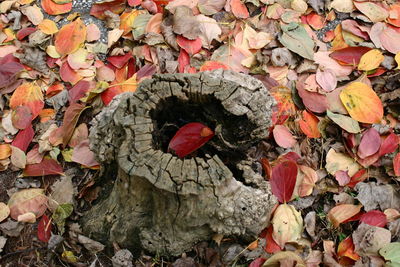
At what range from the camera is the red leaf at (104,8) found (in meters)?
3.11

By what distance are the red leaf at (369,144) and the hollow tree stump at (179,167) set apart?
598 mm

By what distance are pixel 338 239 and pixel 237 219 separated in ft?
A: 2.11

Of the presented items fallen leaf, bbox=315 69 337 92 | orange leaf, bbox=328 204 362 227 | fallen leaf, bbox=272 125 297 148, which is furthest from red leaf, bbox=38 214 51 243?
fallen leaf, bbox=315 69 337 92

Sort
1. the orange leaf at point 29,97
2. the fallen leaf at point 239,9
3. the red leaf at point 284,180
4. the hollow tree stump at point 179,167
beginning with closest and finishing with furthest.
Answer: the hollow tree stump at point 179,167, the red leaf at point 284,180, the orange leaf at point 29,97, the fallen leaf at point 239,9

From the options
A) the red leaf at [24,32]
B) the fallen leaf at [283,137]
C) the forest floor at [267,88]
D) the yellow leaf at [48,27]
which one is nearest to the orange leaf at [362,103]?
the forest floor at [267,88]

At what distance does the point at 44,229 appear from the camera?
2328 mm

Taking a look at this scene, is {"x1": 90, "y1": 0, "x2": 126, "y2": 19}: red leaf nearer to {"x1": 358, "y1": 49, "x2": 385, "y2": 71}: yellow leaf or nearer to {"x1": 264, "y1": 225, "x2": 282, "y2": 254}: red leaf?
{"x1": 358, "y1": 49, "x2": 385, "y2": 71}: yellow leaf

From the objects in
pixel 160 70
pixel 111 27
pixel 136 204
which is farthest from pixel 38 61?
pixel 136 204

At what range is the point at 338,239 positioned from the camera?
7.65ft

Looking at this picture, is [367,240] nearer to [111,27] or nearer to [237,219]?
[237,219]

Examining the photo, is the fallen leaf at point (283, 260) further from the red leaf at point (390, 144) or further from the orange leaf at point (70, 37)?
the orange leaf at point (70, 37)

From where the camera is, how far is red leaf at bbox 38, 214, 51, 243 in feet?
7.60

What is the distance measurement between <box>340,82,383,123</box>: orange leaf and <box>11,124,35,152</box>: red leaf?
1.71 m

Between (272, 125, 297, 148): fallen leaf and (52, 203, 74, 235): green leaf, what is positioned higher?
(272, 125, 297, 148): fallen leaf
